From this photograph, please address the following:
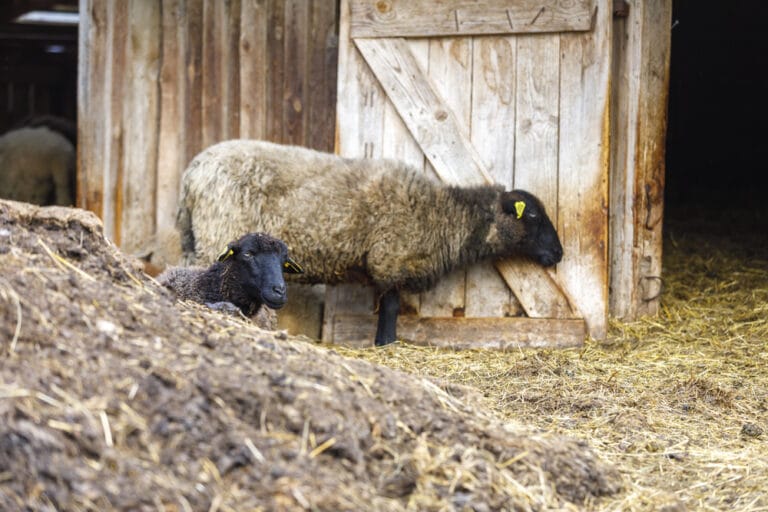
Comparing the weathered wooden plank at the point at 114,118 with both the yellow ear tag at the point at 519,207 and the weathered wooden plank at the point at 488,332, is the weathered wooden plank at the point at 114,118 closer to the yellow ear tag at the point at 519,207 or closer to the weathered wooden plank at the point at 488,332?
the weathered wooden plank at the point at 488,332

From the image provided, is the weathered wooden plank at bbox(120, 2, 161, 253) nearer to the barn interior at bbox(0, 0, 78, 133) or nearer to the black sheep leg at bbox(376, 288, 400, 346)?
the black sheep leg at bbox(376, 288, 400, 346)

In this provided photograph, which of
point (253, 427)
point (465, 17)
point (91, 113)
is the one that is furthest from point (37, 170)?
point (253, 427)

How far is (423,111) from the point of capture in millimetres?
8336

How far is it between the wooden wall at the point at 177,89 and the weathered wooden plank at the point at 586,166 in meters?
2.20

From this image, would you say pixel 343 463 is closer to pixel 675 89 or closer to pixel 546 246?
pixel 546 246

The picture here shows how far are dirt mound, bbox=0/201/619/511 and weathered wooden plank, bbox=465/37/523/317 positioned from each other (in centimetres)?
392

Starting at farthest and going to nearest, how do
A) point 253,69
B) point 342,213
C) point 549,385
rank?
1. point 253,69
2. point 342,213
3. point 549,385

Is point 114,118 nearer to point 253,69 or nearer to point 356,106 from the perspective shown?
point 253,69

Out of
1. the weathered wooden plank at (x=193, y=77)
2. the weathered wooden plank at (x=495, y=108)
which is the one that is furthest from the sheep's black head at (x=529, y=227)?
the weathered wooden plank at (x=193, y=77)

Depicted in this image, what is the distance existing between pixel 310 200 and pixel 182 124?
184cm

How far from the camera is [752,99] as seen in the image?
1642 centimetres

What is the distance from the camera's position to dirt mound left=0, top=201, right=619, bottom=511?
331cm

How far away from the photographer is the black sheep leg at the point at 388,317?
8.35m

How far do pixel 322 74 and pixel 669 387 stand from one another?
432cm
